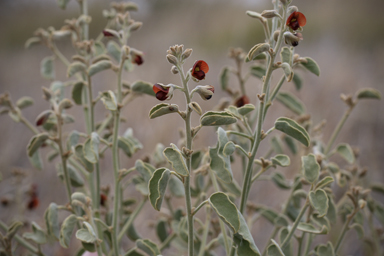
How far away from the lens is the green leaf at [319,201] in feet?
1.67

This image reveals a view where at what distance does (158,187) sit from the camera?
44 centimetres

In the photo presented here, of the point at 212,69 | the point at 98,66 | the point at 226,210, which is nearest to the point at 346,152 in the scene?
the point at 226,210

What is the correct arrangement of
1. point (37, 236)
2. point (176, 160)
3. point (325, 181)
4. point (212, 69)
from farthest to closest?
point (212, 69) → point (37, 236) → point (325, 181) → point (176, 160)

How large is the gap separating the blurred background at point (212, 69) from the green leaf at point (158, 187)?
3.99ft

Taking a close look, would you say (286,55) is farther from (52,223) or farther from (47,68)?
(47,68)

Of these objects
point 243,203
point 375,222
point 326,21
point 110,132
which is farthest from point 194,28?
point 243,203

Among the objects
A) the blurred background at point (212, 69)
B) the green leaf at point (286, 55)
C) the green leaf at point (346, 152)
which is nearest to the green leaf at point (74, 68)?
the green leaf at point (286, 55)

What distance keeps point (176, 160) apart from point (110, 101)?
228 millimetres

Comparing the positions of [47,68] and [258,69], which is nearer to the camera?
[258,69]

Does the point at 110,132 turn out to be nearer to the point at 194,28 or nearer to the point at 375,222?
the point at 375,222

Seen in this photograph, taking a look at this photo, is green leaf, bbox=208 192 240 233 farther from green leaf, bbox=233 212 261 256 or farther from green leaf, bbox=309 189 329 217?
green leaf, bbox=309 189 329 217

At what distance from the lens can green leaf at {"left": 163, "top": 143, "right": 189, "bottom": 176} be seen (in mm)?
431

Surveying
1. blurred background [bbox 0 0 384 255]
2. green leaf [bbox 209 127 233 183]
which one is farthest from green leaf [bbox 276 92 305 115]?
blurred background [bbox 0 0 384 255]

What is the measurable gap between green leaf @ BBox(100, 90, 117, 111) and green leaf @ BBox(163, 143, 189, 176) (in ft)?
0.59
